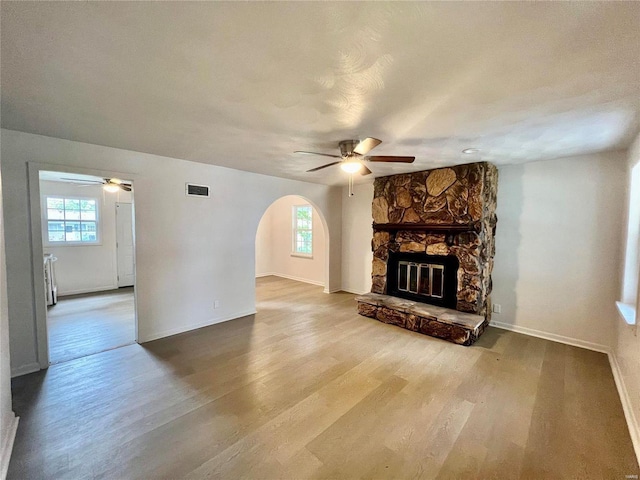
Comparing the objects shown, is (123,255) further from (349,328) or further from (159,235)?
(349,328)

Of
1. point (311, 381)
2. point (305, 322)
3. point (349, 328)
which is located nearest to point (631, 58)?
point (311, 381)

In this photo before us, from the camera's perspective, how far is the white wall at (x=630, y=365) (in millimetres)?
2041

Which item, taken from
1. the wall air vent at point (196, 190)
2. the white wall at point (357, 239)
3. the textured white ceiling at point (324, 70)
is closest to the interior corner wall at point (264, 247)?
the white wall at point (357, 239)

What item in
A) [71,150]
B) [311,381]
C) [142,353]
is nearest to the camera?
[311,381]

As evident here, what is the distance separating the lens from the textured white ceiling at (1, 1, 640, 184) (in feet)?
3.76

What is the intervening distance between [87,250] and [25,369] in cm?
403

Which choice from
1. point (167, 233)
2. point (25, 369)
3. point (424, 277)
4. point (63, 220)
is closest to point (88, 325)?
point (25, 369)

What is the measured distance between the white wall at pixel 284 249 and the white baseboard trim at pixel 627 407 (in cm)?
521

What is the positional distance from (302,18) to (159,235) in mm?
3384

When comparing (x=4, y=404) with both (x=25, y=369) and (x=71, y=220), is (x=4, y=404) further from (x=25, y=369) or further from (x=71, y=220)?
(x=71, y=220)

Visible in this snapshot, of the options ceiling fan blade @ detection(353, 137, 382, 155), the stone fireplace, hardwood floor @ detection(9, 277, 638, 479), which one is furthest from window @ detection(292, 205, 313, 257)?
ceiling fan blade @ detection(353, 137, 382, 155)

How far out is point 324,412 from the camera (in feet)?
7.39

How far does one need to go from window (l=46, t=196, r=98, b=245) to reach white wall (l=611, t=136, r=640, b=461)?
864 centimetres

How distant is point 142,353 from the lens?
3.25 metres
